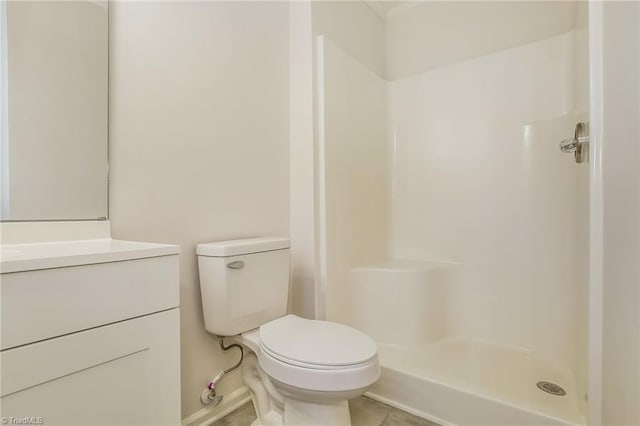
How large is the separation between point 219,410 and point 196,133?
46.2 inches

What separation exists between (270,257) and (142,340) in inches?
25.8

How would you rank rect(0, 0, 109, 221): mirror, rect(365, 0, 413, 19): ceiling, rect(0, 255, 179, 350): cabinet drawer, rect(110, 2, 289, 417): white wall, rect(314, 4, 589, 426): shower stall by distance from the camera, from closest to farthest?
rect(0, 255, 179, 350): cabinet drawer < rect(0, 0, 109, 221): mirror < rect(110, 2, 289, 417): white wall < rect(314, 4, 589, 426): shower stall < rect(365, 0, 413, 19): ceiling

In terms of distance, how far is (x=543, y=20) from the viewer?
68.6 inches

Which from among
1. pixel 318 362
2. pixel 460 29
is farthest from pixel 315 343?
pixel 460 29

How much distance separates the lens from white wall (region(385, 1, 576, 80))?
1.74 metres

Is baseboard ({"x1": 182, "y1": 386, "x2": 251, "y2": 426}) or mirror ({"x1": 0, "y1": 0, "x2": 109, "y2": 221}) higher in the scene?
mirror ({"x1": 0, "y1": 0, "x2": 109, "y2": 221})

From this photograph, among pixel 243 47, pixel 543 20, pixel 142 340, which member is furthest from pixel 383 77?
pixel 142 340

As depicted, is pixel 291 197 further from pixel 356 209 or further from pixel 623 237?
pixel 623 237

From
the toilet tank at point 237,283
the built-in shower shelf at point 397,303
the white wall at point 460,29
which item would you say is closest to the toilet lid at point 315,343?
the toilet tank at point 237,283

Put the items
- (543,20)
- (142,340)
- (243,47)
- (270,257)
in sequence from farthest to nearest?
(543,20), (243,47), (270,257), (142,340)

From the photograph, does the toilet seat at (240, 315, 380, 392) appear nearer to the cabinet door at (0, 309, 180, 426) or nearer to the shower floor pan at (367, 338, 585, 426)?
the cabinet door at (0, 309, 180, 426)

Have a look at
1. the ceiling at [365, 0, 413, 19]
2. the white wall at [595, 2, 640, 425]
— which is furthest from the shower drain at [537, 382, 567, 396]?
Answer: the ceiling at [365, 0, 413, 19]

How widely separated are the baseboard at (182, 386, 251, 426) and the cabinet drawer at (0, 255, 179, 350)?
2.37ft

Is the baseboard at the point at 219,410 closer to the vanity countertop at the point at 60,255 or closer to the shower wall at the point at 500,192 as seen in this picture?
the vanity countertop at the point at 60,255
